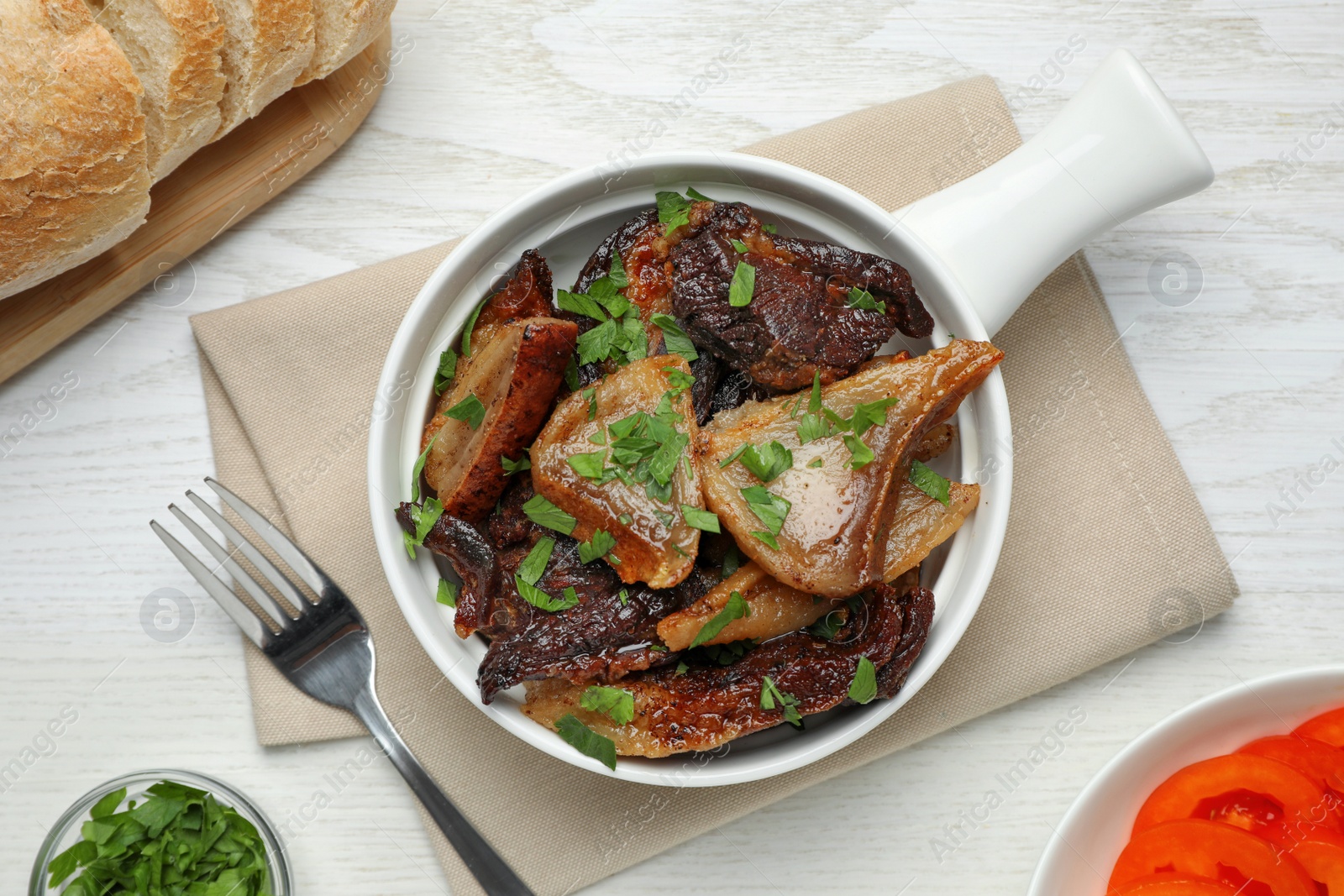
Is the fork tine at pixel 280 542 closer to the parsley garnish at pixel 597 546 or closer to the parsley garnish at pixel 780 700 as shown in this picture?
the parsley garnish at pixel 597 546

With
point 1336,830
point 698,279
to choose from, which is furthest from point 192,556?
point 1336,830

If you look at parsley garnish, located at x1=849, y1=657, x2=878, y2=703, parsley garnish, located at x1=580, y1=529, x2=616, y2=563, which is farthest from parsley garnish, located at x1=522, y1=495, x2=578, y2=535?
parsley garnish, located at x1=849, y1=657, x2=878, y2=703

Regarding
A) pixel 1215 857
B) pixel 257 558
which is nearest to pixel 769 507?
pixel 1215 857

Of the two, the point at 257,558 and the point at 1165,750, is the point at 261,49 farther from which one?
the point at 1165,750

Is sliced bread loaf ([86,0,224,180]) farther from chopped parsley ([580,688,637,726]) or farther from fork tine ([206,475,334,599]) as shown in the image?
chopped parsley ([580,688,637,726])

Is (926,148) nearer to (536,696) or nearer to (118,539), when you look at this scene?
(536,696)
